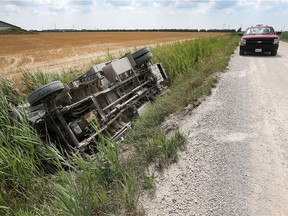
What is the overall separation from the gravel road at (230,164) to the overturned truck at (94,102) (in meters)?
1.51

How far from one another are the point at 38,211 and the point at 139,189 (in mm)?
1188

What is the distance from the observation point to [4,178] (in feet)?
11.0

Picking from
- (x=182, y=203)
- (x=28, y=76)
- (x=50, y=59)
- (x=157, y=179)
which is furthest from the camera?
(x=50, y=59)

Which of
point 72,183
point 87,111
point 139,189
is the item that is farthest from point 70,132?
point 139,189

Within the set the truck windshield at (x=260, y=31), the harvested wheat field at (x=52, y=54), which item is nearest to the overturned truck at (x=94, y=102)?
the harvested wheat field at (x=52, y=54)

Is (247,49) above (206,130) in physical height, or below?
below

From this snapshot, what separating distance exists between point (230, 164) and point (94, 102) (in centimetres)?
302

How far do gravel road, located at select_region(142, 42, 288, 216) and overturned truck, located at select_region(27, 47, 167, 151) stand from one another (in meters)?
1.51

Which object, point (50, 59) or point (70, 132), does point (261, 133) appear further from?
point (50, 59)

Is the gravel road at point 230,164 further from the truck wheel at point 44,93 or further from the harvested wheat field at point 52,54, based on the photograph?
the harvested wheat field at point 52,54

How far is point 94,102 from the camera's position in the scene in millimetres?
5266

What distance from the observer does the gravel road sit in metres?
2.78

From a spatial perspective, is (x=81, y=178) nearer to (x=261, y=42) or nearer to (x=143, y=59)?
(x=143, y=59)

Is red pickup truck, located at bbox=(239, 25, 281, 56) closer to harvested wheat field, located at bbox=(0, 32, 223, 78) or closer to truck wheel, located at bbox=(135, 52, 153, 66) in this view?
harvested wheat field, located at bbox=(0, 32, 223, 78)
